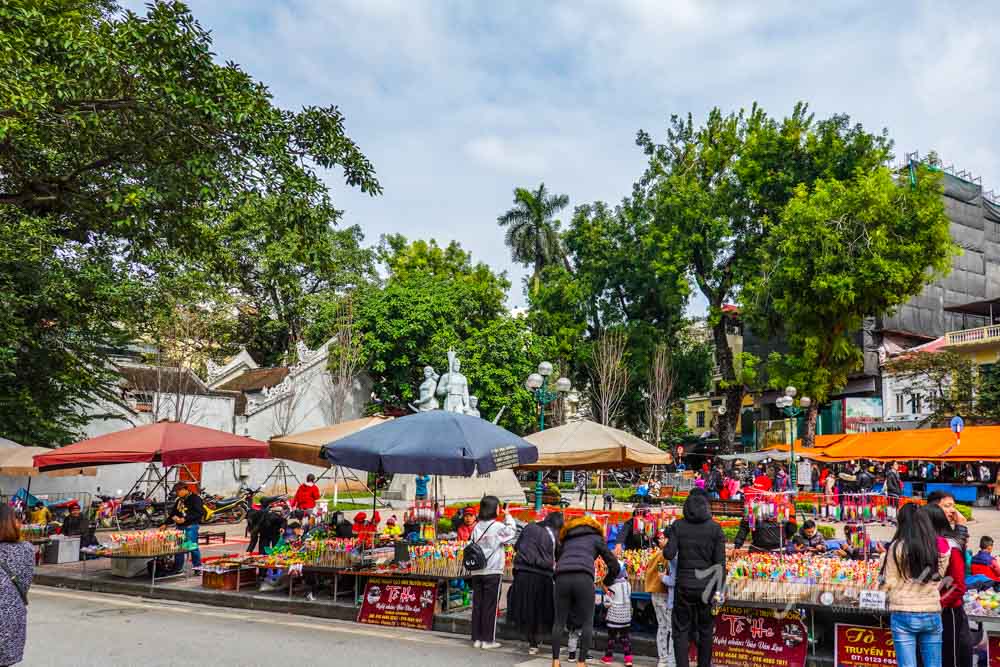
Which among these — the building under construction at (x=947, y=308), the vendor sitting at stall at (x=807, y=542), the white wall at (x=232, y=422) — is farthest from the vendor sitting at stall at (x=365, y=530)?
the building under construction at (x=947, y=308)

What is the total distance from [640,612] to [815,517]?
16.8 meters

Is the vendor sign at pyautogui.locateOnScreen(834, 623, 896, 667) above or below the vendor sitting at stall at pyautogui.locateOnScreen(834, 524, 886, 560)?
below

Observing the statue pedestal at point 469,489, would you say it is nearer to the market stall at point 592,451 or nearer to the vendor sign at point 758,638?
the market stall at point 592,451

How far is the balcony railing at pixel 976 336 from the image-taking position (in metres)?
39.1

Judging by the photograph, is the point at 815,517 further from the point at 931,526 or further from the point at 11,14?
the point at 11,14

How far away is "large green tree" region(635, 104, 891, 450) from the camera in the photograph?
123 feet

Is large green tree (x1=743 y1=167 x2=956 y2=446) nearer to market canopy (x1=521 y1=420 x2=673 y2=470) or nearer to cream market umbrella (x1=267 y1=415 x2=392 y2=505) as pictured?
market canopy (x1=521 y1=420 x2=673 y2=470)

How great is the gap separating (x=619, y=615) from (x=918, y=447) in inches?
832

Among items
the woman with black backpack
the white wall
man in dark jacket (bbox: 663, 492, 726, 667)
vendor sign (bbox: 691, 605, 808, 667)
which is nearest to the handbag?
the woman with black backpack

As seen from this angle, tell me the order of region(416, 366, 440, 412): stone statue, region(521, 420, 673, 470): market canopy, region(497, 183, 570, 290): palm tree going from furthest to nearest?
region(497, 183, 570, 290): palm tree, region(416, 366, 440, 412): stone statue, region(521, 420, 673, 470): market canopy

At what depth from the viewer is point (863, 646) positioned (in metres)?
7.42

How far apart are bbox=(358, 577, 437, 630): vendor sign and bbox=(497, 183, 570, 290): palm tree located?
44.5m

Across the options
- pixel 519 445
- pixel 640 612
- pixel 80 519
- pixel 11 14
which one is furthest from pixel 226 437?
pixel 640 612

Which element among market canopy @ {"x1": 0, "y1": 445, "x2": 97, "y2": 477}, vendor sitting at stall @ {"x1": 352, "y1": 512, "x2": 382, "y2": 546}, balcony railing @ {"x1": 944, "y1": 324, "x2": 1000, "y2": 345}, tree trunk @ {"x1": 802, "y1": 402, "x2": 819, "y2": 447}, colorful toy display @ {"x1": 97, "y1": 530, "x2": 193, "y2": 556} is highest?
balcony railing @ {"x1": 944, "y1": 324, "x2": 1000, "y2": 345}
